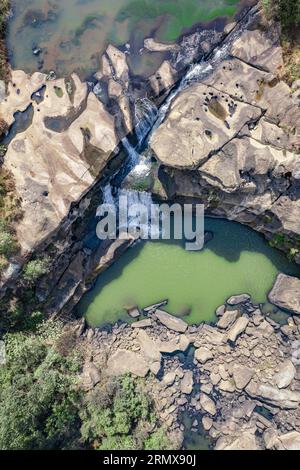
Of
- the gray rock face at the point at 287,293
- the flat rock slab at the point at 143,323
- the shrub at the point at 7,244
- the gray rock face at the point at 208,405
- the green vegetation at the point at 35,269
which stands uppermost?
the shrub at the point at 7,244

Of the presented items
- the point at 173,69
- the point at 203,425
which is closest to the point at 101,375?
the point at 203,425

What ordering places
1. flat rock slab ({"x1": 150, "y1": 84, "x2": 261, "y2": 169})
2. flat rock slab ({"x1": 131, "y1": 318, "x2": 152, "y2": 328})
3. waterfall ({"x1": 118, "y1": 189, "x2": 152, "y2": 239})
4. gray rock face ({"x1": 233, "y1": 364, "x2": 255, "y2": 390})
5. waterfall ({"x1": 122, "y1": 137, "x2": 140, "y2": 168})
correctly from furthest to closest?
flat rock slab ({"x1": 131, "y1": 318, "x2": 152, "y2": 328})
waterfall ({"x1": 118, "y1": 189, "x2": 152, "y2": 239})
gray rock face ({"x1": 233, "y1": 364, "x2": 255, "y2": 390})
waterfall ({"x1": 122, "y1": 137, "x2": 140, "y2": 168})
flat rock slab ({"x1": 150, "y1": 84, "x2": 261, "y2": 169})

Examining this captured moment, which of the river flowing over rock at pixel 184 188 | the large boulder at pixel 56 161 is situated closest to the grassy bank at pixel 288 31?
the river flowing over rock at pixel 184 188

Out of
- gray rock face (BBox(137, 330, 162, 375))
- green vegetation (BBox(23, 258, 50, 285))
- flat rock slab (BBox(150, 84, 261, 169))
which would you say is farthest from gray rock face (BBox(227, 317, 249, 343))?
green vegetation (BBox(23, 258, 50, 285))

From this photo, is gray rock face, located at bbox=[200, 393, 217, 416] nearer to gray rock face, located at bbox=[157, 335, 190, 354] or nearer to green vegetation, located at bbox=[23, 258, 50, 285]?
gray rock face, located at bbox=[157, 335, 190, 354]

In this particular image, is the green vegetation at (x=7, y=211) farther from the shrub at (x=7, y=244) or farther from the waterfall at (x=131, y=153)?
the waterfall at (x=131, y=153)

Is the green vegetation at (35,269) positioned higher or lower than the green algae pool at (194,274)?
higher
